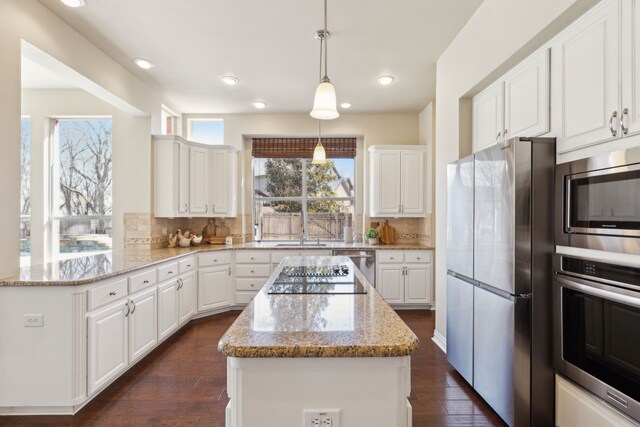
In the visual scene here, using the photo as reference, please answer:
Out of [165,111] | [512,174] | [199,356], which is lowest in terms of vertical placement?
[199,356]

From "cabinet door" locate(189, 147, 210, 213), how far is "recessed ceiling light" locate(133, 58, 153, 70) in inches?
46.9

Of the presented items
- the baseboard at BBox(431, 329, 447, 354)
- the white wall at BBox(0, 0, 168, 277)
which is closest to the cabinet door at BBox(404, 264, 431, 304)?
the baseboard at BBox(431, 329, 447, 354)

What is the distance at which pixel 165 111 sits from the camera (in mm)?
4758

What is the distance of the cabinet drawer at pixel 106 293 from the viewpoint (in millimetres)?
2270

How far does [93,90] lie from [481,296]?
3.77 metres

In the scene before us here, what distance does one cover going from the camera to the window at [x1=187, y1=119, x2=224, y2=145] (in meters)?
5.22

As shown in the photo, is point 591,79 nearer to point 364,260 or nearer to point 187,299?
point 364,260

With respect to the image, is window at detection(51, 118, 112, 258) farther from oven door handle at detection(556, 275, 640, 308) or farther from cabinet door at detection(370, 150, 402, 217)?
oven door handle at detection(556, 275, 640, 308)

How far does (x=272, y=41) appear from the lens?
118 inches

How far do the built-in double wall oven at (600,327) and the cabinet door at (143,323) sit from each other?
291 centimetres

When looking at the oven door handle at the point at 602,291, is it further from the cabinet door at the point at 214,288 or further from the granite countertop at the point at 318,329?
the cabinet door at the point at 214,288

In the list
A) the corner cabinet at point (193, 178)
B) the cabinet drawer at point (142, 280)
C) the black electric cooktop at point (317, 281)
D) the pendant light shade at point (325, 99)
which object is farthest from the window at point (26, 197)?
the pendant light shade at point (325, 99)

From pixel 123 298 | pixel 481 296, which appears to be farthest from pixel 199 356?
pixel 481 296

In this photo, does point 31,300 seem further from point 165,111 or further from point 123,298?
point 165,111
